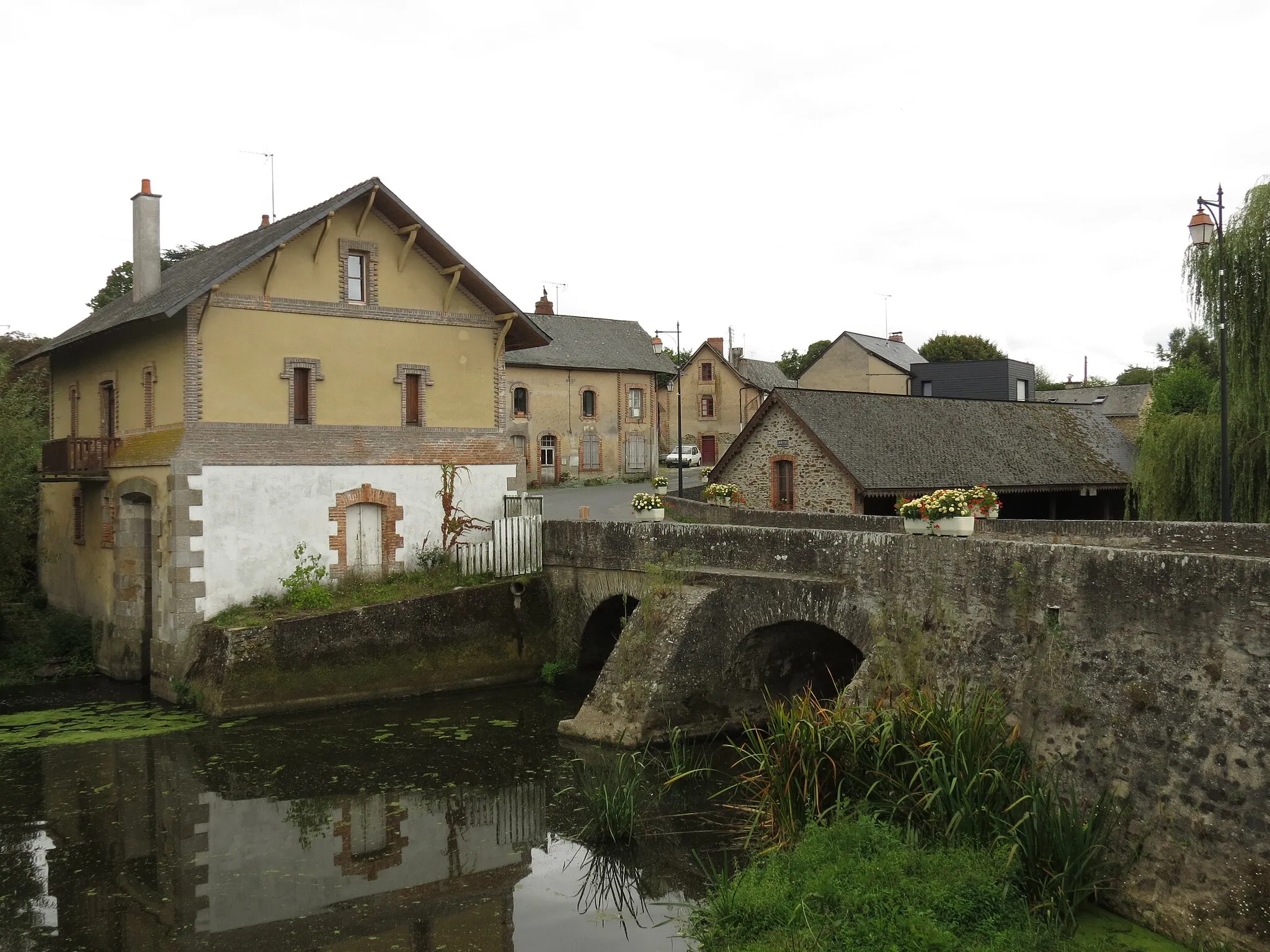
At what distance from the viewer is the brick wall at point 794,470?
76.1 feet

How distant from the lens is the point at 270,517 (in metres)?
16.6

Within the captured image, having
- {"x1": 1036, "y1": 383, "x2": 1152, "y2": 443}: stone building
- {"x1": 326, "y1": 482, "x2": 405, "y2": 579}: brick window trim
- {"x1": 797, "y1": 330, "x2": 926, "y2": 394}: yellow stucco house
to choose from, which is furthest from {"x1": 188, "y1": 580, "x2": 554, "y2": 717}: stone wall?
{"x1": 1036, "y1": 383, "x2": 1152, "y2": 443}: stone building

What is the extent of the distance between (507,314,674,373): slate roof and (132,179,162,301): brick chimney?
1792 cm

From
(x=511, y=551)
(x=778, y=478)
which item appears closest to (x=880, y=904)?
(x=511, y=551)

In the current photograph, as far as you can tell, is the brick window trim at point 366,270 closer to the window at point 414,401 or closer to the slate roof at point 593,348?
the window at point 414,401

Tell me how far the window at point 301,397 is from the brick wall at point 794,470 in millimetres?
10947

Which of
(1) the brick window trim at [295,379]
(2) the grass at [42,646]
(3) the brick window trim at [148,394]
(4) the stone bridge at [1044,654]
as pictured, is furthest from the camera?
(2) the grass at [42,646]

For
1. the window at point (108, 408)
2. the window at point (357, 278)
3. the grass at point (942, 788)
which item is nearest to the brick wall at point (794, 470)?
the window at point (357, 278)

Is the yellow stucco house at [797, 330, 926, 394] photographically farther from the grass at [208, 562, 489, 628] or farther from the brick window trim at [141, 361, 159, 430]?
the brick window trim at [141, 361, 159, 430]

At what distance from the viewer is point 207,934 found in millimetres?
8234

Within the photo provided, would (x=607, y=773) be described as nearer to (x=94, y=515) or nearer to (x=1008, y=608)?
(x=1008, y=608)

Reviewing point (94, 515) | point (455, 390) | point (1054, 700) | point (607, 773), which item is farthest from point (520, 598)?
point (1054, 700)

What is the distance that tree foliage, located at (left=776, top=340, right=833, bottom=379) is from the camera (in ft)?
238

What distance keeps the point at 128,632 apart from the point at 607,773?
411 inches
